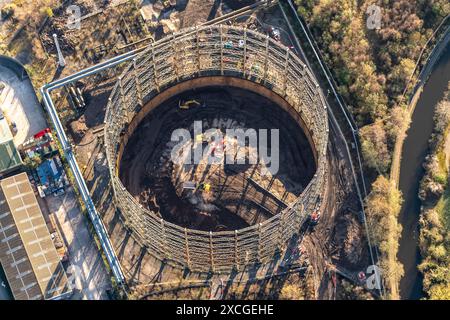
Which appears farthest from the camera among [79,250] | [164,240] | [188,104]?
[188,104]

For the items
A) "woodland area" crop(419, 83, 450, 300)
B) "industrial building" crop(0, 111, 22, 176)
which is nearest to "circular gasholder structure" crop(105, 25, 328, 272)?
"industrial building" crop(0, 111, 22, 176)

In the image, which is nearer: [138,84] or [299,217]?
[299,217]

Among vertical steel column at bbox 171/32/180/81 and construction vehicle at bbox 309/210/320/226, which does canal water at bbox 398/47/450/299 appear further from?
vertical steel column at bbox 171/32/180/81

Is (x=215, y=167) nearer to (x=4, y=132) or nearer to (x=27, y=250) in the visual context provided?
(x=27, y=250)

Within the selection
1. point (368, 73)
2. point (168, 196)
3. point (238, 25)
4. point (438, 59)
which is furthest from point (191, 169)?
point (438, 59)

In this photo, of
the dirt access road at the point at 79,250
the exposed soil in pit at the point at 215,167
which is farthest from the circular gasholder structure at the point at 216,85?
the dirt access road at the point at 79,250

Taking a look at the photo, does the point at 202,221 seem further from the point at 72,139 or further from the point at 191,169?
the point at 72,139

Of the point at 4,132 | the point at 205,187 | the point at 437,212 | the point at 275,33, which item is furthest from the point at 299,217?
the point at 4,132
